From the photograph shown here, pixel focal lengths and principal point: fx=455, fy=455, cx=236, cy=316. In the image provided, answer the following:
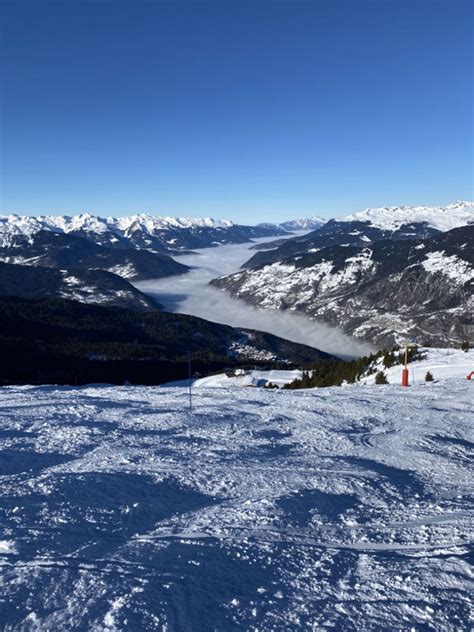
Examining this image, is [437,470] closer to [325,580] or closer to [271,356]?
[325,580]

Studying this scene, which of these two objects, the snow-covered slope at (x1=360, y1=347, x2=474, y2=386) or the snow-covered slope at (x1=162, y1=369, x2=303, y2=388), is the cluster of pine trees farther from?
the snow-covered slope at (x1=162, y1=369, x2=303, y2=388)

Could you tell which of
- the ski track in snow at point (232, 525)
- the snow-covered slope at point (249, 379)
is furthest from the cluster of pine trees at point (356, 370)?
the ski track in snow at point (232, 525)

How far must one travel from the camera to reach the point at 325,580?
7031 millimetres

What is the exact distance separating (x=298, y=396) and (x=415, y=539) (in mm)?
14876

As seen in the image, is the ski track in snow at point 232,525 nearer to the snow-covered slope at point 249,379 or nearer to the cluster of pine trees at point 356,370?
the cluster of pine trees at point 356,370

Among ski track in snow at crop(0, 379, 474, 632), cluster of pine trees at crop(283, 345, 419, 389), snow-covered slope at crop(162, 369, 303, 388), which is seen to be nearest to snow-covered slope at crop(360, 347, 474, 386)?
cluster of pine trees at crop(283, 345, 419, 389)

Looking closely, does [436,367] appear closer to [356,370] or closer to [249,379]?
[356,370]

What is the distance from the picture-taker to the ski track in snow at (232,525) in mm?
6305

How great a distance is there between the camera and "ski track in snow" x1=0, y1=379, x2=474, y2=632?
630 centimetres

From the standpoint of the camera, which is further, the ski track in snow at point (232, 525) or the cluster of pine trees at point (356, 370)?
the cluster of pine trees at point (356, 370)

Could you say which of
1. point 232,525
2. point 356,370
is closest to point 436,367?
point 356,370

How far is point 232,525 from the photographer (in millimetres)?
8672

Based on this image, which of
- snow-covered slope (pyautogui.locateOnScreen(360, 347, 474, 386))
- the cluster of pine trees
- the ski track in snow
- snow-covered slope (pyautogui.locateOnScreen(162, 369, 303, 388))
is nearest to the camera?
the ski track in snow

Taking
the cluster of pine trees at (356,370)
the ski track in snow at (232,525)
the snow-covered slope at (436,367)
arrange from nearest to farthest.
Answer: the ski track in snow at (232,525), the snow-covered slope at (436,367), the cluster of pine trees at (356,370)
